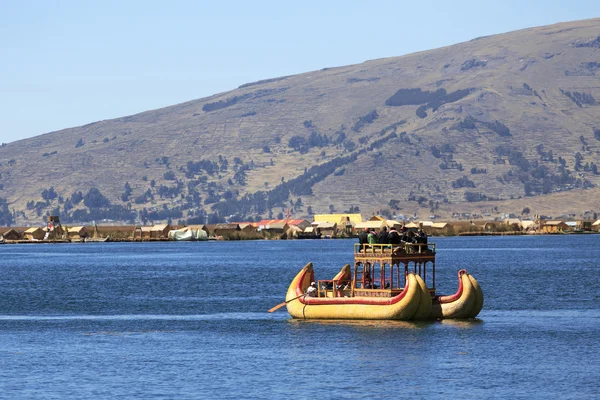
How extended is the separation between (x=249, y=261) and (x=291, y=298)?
107 meters

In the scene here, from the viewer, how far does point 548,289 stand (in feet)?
363

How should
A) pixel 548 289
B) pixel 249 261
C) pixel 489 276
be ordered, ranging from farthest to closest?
1. pixel 249 261
2. pixel 489 276
3. pixel 548 289

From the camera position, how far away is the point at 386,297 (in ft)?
247

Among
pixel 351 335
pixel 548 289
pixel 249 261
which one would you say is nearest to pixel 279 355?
pixel 351 335

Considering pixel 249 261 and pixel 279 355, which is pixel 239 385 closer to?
pixel 279 355

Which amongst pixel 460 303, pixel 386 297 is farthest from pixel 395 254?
pixel 460 303

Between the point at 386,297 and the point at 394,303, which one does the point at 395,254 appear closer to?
the point at 386,297

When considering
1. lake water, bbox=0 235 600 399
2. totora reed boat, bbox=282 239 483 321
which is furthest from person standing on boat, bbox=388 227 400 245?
lake water, bbox=0 235 600 399

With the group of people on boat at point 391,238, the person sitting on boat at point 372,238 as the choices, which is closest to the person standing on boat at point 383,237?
the group of people on boat at point 391,238

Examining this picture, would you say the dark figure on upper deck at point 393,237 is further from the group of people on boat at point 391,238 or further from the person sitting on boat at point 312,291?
the person sitting on boat at point 312,291

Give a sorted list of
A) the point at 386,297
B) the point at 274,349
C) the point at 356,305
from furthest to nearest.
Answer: the point at 356,305 → the point at 386,297 → the point at 274,349

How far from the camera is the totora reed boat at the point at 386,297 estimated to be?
7381cm

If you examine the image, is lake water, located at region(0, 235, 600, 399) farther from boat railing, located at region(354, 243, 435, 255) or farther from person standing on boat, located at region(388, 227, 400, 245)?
person standing on boat, located at region(388, 227, 400, 245)

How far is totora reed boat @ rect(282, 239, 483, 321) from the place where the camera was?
242 feet
